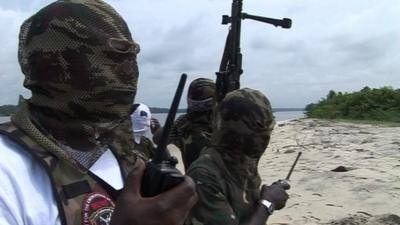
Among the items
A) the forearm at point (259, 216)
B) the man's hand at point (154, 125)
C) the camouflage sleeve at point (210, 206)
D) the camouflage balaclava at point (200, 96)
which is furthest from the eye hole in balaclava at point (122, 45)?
the man's hand at point (154, 125)

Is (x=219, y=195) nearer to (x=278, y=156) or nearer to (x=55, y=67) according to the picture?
(x=55, y=67)

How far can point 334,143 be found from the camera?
1334cm

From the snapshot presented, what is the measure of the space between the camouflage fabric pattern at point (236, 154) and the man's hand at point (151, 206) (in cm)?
169

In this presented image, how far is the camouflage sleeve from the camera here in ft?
9.34

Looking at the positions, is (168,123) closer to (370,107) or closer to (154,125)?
(154,125)

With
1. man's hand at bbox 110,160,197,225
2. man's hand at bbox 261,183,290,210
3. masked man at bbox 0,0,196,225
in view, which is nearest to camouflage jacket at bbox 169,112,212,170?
man's hand at bbox 261,183,290,210

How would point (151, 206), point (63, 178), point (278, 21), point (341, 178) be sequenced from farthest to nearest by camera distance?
point (341, 178) < point (278, 21) < point (63, 178) < point (151, 206)

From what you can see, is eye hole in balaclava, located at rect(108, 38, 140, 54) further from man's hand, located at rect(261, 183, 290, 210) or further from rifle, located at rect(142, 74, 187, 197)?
man's hand, located at rect(261, 183, 290, 210)

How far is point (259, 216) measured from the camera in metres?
3.05

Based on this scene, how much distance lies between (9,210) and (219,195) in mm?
1797

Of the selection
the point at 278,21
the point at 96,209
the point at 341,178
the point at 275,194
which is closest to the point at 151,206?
the point at 96,209

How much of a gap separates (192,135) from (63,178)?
11.4 ft

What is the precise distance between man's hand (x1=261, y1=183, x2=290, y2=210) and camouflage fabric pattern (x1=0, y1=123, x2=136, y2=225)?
1902 millimetres

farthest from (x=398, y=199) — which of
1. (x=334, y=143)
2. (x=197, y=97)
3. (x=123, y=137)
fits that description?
(x=334, y=143)
